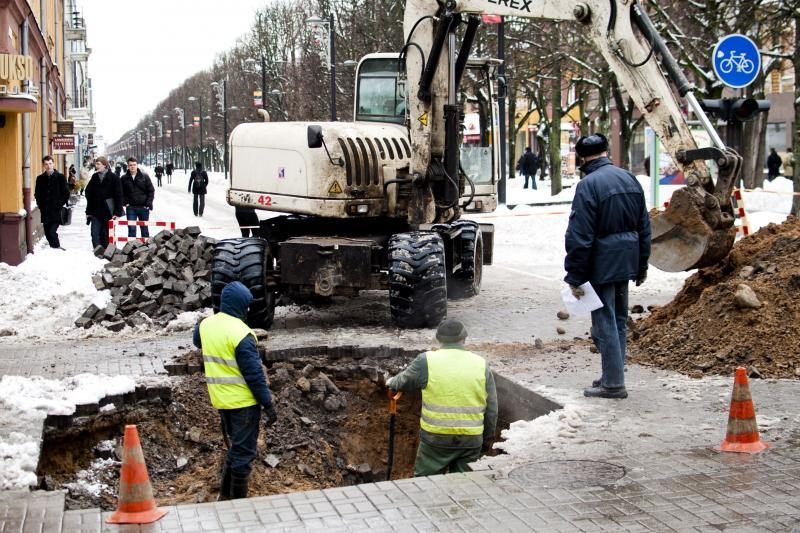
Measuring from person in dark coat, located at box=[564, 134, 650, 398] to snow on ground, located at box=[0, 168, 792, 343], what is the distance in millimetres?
6467

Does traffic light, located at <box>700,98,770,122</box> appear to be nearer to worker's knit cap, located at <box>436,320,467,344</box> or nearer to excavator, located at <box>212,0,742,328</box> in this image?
excavator, located at <box>212,0,742,328</box>

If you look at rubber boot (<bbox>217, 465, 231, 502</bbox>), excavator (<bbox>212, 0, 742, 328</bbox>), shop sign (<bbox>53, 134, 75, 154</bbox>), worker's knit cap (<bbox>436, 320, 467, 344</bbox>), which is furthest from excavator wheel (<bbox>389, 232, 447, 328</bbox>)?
shop sign (<bbox>53, 134, 75, 154</bbox>)

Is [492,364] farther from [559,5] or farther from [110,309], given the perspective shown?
[110,309]

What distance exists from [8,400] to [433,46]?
6.57m

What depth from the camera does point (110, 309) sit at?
13.8 meters

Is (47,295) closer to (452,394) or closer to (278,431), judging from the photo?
(278,431)

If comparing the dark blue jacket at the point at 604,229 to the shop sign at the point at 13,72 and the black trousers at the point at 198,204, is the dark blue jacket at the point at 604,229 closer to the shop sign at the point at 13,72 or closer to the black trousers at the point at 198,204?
the shop sign at the point at 13,72

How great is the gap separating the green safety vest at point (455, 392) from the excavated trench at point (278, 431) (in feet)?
5.34

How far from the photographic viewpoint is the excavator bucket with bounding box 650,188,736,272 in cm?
1048

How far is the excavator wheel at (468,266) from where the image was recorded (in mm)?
14102

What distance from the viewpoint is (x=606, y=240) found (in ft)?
26.9

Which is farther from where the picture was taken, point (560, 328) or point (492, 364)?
point (560, 328)

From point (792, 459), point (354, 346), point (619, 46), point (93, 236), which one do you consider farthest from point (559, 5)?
point (93, 236)

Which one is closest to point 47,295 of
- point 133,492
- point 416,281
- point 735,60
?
point 416,281
